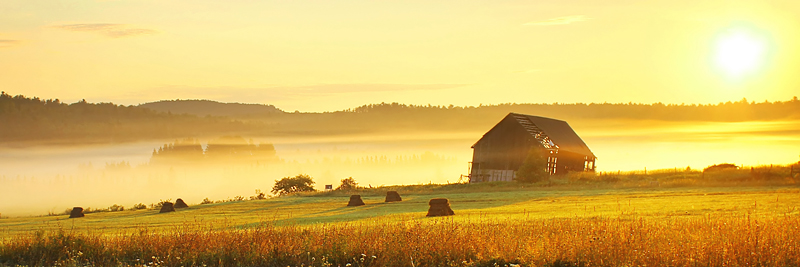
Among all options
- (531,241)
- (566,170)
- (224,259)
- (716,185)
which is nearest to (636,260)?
(531,241)

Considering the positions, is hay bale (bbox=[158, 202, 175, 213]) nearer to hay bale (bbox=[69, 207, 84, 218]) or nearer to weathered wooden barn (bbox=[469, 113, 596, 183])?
hay bale (bbox=[69, 207, 84, 218])

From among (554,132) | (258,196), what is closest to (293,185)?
(258,196)

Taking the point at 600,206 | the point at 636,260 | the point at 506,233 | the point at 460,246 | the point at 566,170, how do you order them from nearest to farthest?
the point at 636,260, the point at 460,246, the point at 506,233, the point at 600,206, the point at 566,170

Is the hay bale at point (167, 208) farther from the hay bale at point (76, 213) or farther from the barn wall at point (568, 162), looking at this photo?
the barn wall at point (568, 162)

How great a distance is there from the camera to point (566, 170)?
8306 cm

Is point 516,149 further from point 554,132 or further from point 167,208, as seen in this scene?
point 167,208

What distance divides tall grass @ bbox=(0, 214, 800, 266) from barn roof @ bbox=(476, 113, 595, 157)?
2424 inches

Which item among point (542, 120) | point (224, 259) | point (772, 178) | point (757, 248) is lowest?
point (224, 259)

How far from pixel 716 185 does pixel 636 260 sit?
41355 mm

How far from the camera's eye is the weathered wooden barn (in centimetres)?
8044

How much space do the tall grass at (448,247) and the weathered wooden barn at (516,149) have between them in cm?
5914

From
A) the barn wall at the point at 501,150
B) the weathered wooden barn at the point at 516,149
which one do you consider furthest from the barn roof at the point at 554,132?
the barn wall at the point at 501,150

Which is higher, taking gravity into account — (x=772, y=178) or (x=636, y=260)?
(x=772, y=178)

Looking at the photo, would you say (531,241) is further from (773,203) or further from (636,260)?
(773,203)
